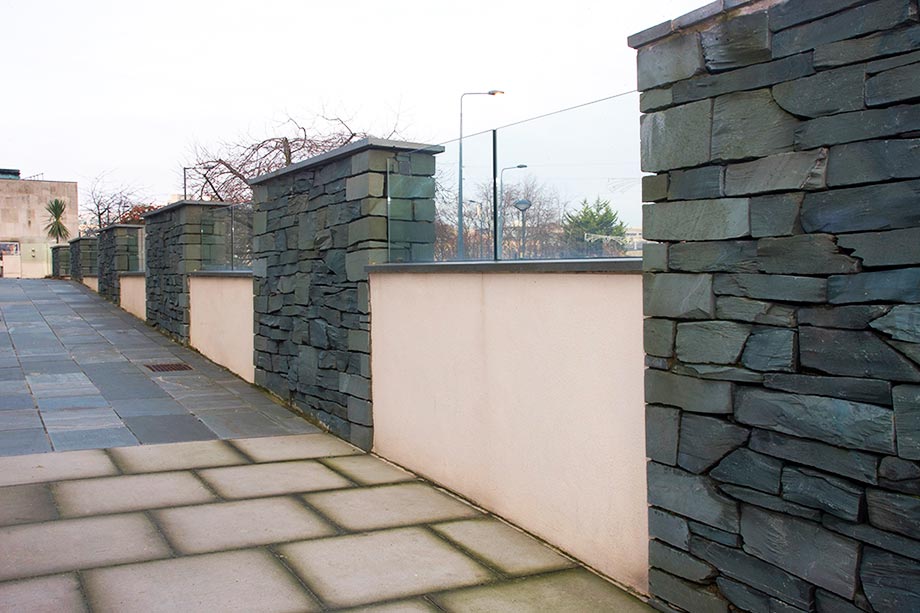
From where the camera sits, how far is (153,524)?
371 centimetres

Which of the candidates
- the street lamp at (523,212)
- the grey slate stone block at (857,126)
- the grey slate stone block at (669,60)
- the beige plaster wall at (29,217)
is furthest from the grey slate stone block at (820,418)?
the beige plaster wall at (29,217)

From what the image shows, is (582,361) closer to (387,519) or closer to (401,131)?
(387,519)

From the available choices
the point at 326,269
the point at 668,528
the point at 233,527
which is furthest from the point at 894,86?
the point at 326,269

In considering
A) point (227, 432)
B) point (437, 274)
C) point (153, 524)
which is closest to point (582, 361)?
point (437, 274)

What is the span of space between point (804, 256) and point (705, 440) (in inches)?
29.1

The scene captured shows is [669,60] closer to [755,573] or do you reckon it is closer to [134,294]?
[755,573]

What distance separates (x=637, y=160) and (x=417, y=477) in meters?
2.59

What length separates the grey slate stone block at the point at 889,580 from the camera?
6.80 feet

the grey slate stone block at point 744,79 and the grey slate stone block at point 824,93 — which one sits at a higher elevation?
the grey slate stone block at point 744,79

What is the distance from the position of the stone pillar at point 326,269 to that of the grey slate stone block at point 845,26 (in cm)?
308

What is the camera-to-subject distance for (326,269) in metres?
5.89

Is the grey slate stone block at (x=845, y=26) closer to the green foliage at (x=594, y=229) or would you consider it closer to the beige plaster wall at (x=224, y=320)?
the green foliage at (x=594, y=229)

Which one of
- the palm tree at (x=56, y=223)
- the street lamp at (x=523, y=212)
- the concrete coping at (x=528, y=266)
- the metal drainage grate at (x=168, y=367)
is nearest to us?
the concrete coping at (x=528, y=266)

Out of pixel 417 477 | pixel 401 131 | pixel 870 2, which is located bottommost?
pixel 417 477
